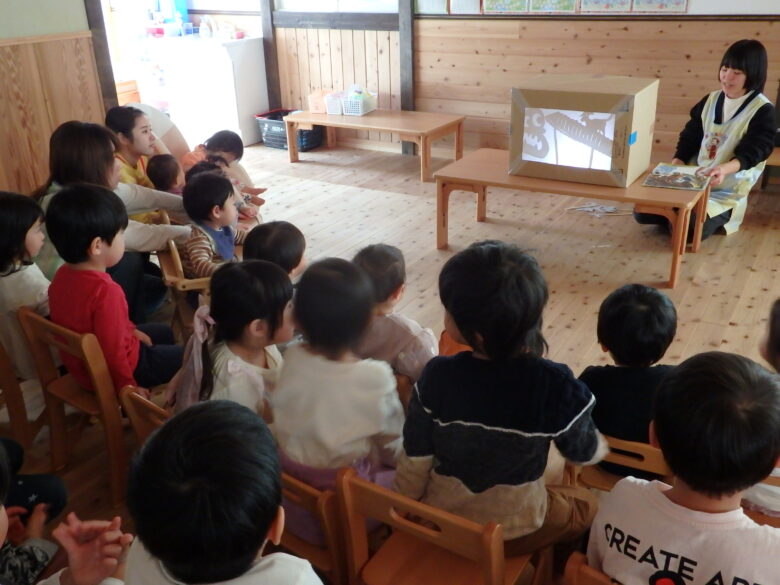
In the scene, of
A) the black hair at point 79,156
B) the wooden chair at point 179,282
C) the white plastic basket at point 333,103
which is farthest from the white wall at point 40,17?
the white plastic basket at point 333,103

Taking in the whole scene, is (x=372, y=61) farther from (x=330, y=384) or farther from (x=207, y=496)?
(x=207, y=496)

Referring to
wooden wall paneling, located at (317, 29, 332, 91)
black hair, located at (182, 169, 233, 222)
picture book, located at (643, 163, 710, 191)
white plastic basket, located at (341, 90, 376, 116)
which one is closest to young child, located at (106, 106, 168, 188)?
black hair, located at (182, 169, 233, 222)

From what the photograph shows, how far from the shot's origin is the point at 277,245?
208 cm

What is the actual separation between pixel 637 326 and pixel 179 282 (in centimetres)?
142

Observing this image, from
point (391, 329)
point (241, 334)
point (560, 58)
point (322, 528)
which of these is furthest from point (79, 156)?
point (560, 58)

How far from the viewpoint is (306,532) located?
1.44 metres

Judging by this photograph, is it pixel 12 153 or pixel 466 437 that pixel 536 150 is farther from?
pixel 12 153

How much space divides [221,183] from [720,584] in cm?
200

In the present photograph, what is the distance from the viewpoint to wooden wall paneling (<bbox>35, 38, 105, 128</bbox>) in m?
3.62

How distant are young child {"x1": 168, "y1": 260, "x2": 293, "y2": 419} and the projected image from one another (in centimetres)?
203

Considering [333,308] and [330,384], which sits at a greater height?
[333,308]

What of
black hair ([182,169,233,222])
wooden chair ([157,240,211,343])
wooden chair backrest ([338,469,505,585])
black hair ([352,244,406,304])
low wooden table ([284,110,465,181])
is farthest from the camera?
low wooden table ([284,110,465,181])

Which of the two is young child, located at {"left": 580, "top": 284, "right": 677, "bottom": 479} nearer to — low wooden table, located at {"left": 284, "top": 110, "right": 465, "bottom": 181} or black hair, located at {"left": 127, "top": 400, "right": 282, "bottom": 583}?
black hair, located at {"left": 127, "top": 400, "right": 282, "bottom": 583}

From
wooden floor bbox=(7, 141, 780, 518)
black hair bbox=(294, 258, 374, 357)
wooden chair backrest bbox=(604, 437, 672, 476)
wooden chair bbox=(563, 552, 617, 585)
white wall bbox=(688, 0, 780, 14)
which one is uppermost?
white wall bbox=(688, 0, 780, 14)
